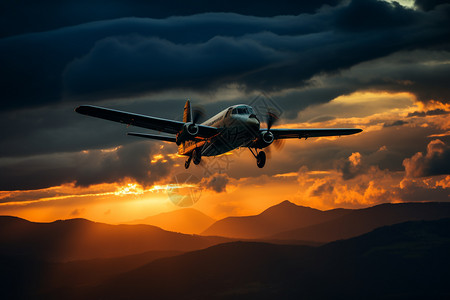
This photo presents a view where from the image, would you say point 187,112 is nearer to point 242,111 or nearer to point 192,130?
point 192,130

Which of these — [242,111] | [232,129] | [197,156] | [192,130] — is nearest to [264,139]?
[232,129]

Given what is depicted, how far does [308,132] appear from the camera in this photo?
172 feet

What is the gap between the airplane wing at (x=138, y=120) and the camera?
41.7 metres

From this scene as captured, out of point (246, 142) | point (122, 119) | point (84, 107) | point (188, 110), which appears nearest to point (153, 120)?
point (122, 119)

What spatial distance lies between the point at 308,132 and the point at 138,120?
2116 centimetres

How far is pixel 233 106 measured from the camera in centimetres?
4169

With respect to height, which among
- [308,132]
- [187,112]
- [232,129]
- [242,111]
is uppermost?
[187,112]

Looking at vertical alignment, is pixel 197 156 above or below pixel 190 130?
below

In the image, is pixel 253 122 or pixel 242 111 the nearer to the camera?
pixel 253 122

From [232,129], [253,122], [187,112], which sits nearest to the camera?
[253,122]

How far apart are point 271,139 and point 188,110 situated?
22.2 m

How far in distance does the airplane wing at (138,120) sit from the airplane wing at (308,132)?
9.19 metres

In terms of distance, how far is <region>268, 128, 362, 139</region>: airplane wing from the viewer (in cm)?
5002

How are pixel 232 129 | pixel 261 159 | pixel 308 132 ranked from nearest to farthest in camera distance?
pixel 232 129 < pixel 261 159 < pixel 308 132
